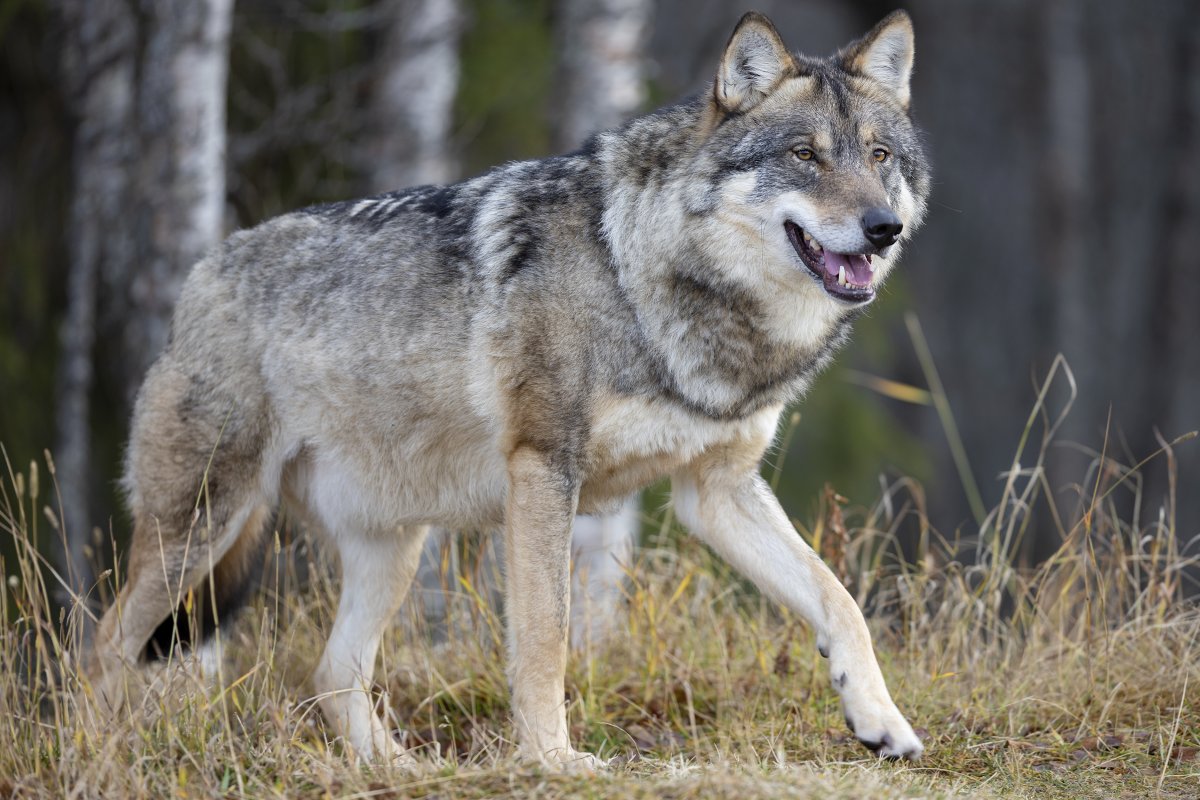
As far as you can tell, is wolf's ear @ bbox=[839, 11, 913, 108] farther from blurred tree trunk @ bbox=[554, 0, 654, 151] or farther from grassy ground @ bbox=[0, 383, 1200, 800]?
blurred tree trunk @ bbox=[554, 0, 654, 151]

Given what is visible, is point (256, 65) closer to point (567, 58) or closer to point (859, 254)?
point (567, 58)

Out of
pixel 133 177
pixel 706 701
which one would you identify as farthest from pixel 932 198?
pixel 706 701

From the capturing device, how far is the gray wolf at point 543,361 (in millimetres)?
3896

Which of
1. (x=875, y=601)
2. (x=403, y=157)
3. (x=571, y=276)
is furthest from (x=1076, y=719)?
(x=403, y=157)

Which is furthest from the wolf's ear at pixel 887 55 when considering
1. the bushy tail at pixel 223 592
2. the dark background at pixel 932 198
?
the bushy tail at pixel 223 592

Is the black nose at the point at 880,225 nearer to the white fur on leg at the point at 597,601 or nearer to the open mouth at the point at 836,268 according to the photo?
the open mouth at the point at 836,268

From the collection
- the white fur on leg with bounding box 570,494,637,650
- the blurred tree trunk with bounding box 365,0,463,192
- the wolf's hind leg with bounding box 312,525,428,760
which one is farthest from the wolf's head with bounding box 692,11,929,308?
the blurred tree trunk with bounding box 365,0,463,192

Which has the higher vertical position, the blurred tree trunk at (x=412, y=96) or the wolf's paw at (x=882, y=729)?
the blurred tree trunk at (x=412, y=96)

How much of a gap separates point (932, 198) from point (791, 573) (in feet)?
22.2

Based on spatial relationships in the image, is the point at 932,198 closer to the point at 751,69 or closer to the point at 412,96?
the point at 412,96

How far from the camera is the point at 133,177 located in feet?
21.8

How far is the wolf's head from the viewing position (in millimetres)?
3787

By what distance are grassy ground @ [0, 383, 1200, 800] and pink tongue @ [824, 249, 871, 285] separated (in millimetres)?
1045

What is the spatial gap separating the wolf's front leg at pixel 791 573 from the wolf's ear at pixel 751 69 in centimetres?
109
